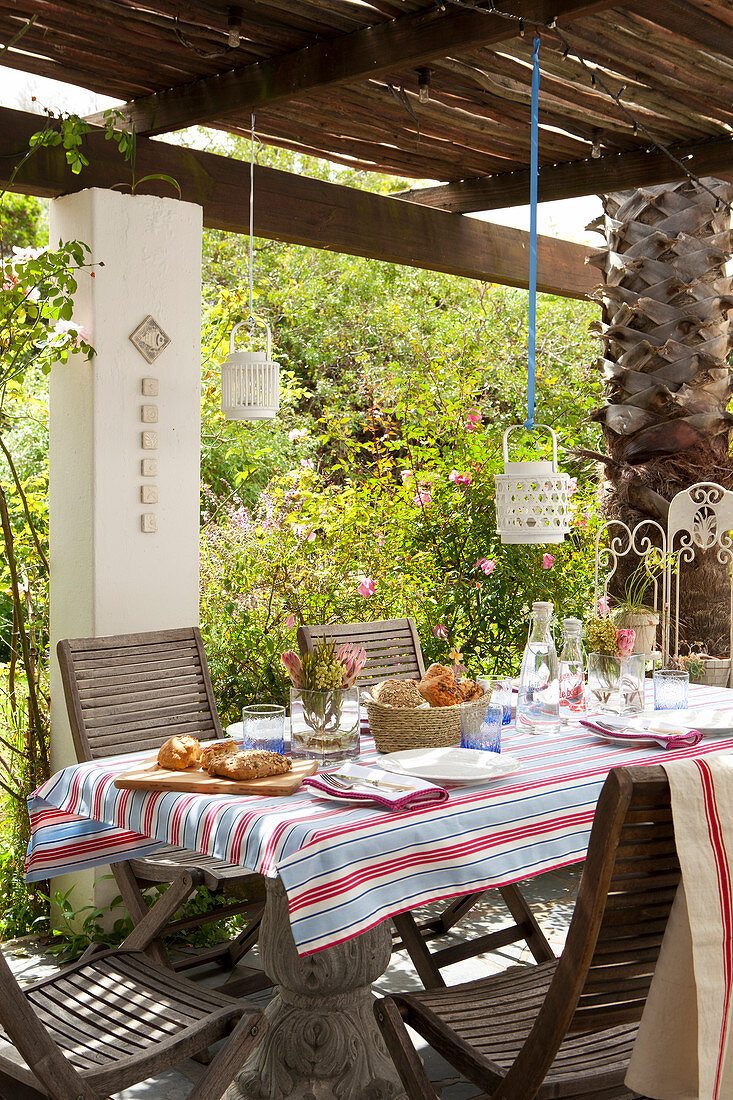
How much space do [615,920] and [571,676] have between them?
145 cm

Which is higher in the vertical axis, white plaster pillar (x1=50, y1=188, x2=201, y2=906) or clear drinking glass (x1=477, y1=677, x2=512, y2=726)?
white plaster pillar (x1=50, y1=188, x2=201, y2=906)

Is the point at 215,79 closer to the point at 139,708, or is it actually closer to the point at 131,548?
the point at 131,548

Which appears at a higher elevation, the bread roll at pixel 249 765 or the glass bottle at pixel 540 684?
the glass bottle at pixel 540 684

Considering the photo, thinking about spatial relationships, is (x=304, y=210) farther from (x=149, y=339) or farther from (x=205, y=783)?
(x=205, y=783)

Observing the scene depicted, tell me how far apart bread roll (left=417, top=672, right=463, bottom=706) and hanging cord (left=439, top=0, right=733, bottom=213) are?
5.57 feet

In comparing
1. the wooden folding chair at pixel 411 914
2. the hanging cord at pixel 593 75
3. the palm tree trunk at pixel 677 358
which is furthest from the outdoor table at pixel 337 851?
the palm tree trunk at pixel 677 358

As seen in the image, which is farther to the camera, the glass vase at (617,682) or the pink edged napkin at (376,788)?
the glass vase at (617,682)

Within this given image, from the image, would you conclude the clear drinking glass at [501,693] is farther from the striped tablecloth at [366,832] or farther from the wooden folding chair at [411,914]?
the wooden folding chair at [411,914]

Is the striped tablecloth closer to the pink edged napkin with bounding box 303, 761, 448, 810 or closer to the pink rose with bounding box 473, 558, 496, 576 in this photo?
the pink edged napkin with bounding box 303, 761, 448, 810

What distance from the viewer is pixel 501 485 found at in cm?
323

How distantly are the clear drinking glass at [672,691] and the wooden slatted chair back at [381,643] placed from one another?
926 millimetres

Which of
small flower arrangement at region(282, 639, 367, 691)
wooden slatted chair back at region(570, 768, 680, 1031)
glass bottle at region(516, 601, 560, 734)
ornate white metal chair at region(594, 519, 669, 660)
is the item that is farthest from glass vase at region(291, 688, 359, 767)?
ornate white metal chair at region(594, 519, 669, 660)

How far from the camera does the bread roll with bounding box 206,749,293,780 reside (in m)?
2.44

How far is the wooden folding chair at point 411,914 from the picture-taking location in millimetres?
3117
